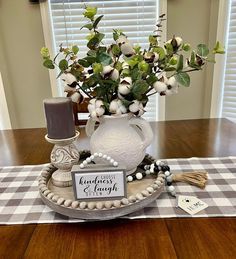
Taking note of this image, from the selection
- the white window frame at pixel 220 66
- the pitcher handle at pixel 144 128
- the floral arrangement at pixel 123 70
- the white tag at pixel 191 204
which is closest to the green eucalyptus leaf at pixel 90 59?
the floral arrangement at pixel 123 70

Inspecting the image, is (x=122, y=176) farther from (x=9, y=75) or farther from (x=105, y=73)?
(x=9, y=75)

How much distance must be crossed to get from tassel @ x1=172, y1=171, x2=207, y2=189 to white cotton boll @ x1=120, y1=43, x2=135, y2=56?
431 millimetres

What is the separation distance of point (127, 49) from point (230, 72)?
179 centimetres

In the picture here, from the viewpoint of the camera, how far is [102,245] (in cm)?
60

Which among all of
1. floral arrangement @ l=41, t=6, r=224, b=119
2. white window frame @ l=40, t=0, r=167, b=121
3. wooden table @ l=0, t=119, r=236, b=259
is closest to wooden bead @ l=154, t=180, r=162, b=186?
wooden table @ l=0, t=119, r=236, b=259

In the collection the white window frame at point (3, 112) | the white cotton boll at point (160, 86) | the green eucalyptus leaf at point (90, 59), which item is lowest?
the white window frame at point (3, 112)

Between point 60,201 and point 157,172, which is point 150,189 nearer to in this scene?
point 157,172

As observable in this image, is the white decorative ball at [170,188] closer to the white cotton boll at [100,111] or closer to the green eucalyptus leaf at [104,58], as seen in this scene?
the white cotton boll at [100,111]

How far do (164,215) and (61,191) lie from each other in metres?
0.31

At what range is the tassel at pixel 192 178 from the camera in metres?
0.82

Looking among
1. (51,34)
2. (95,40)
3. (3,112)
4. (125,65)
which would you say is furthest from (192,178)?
(3,112)

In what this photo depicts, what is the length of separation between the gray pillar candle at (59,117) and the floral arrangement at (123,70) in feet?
0.13

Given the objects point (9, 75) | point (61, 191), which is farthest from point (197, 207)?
point (9, 75)

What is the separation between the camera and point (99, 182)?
66 centimetres
